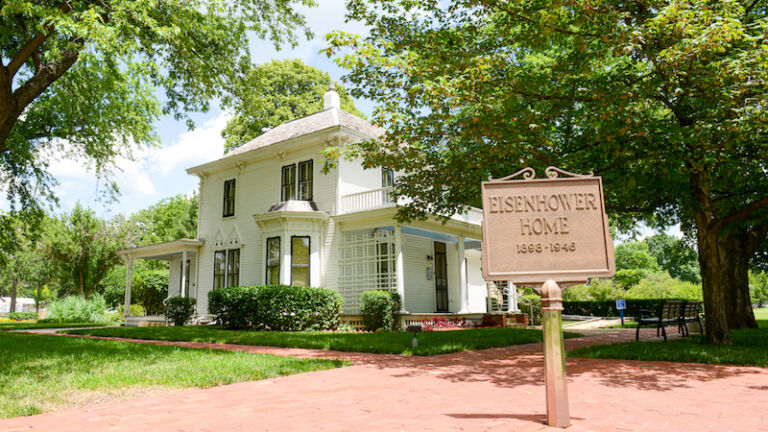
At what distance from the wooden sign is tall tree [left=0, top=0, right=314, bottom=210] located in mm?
8107

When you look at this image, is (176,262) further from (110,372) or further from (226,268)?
(110,372)

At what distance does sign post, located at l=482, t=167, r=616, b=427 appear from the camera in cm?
404

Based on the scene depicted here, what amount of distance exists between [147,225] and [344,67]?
4206cm

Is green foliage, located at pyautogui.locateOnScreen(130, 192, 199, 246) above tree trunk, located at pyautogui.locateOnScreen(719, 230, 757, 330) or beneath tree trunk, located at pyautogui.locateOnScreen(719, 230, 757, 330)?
above

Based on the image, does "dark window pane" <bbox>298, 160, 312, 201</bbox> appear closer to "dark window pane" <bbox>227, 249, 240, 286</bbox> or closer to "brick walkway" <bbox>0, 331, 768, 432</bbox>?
"dark window pane" <bbox>227, 249, 240, 286</bbox>

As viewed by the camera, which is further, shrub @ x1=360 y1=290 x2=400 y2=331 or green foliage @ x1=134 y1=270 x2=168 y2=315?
green foliage @ x1=134 y1=270 x2=168 y2=315

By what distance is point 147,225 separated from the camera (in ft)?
149

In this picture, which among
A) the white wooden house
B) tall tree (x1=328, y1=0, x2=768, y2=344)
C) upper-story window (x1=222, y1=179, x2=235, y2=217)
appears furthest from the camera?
upper-story window (x1=222, y1=179, x2=235, y2=217)

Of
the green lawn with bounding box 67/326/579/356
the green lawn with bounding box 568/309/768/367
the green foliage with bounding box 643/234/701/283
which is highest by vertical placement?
the green foliage with bounding box 643/234/701/283

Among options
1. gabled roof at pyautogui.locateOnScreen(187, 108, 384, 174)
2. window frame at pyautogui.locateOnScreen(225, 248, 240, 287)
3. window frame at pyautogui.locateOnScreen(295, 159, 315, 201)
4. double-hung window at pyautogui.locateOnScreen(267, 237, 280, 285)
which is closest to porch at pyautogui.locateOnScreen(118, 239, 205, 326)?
window frame at pyautogui.locateOnScreen(225, 248, 240, 287)

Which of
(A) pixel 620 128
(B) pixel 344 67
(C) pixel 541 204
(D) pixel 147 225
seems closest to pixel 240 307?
(B) pixel 344 67

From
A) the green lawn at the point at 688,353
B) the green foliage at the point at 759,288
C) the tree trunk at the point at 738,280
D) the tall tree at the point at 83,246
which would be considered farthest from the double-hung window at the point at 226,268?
the green foliage at the point at 759,288

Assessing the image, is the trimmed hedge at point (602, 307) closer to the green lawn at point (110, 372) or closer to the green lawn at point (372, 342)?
the green lawn at point (372, 342)

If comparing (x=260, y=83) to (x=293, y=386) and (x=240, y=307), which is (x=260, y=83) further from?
(x=293, y=386)
